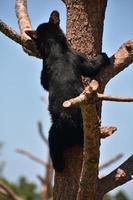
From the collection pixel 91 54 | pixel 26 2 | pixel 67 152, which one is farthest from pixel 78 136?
pixel 26 2

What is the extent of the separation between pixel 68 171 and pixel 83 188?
62cm

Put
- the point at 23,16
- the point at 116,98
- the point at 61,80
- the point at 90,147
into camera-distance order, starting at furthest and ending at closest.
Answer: the point at 23,16 → the point at 61,80 → the point at 90,147 → the point at 116,98

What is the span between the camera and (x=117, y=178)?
11.3 feet

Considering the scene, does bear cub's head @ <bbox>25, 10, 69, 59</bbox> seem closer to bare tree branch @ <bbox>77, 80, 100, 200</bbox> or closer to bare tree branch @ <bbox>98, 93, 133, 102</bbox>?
bare tree branch @ <bbox>77, 80, 100, 200</bbox>

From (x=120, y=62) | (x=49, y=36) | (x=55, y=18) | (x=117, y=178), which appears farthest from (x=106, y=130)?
(x=55, y=18)

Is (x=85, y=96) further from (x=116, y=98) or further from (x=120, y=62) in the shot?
(x=120, y=62)

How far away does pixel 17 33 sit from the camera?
419 centimetres

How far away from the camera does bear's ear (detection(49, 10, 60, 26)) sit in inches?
167

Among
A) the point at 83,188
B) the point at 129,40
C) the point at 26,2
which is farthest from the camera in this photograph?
the point at 26,2

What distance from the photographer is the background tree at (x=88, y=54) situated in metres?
2.93

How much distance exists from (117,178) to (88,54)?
3.47ft

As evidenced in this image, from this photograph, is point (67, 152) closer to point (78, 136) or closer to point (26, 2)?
point (78, 136)

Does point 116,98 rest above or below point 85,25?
below

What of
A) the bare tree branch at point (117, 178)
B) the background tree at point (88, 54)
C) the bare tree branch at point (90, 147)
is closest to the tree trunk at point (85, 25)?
the background tree at point (88, 54)
